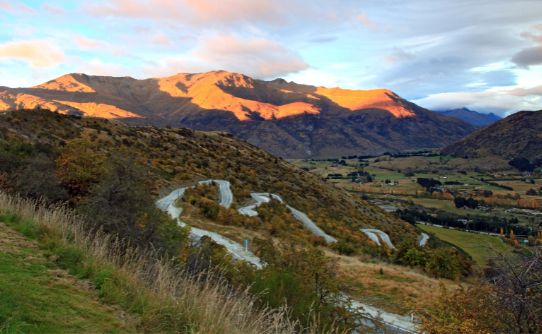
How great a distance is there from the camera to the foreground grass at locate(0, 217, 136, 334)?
506 cm

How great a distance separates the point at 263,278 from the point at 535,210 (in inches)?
8060

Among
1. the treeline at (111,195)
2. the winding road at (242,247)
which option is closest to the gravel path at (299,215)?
the winding road at (242,247)

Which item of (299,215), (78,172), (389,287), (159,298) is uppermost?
(78,172)

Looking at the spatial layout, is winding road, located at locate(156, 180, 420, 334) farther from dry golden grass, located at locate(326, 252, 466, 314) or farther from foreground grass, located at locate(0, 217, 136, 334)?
foreground grass, located at locate(0, 217, 136, 334)

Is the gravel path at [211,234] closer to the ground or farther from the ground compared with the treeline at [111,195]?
closer to the ground

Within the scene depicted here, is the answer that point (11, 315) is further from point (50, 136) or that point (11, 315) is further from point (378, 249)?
point (50, 136)

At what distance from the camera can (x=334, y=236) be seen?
45656 millimetres

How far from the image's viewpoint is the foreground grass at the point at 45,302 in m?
5.06

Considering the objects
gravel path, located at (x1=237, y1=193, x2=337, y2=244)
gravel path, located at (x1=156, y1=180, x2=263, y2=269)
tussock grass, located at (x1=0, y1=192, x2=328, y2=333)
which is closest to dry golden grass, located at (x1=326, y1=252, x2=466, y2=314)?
gravel path, located at (x1=156, y1=180, x2=263, y2=269)

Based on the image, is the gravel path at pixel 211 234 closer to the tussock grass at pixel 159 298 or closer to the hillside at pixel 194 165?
the hillside at pixel 194 165

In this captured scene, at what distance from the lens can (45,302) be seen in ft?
18.7

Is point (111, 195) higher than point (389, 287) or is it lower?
higher

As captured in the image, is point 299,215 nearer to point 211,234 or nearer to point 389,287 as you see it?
point 211,234

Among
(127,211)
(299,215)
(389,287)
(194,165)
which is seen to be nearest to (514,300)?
(127,211)
